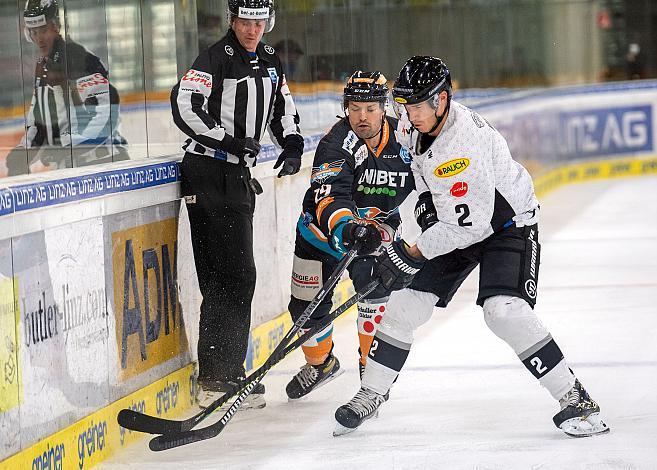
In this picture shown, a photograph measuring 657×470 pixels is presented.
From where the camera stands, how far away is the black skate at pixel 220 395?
4047mm

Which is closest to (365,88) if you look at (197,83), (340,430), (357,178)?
(357,178)

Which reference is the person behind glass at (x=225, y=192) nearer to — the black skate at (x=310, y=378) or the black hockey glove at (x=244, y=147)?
the black hockey glove at (x=244, y=147)

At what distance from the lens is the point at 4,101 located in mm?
3391

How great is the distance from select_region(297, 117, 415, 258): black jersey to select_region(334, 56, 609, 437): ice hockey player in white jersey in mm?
319

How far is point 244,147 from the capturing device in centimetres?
398

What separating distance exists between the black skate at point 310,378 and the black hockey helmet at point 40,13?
1.44m

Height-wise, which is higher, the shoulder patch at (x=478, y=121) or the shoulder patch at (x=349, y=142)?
the shoulder patch at (x=478, y=121)

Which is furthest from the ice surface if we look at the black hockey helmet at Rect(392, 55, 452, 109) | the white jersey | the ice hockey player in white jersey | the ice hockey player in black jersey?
the black hockey helmet at Rect(392, 55, 452, 109)

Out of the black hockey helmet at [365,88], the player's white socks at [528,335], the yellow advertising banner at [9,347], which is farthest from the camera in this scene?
the black hockey helmet at [365,88]

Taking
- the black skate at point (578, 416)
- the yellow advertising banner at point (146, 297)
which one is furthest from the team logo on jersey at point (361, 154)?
the black skate at point (578, 416)

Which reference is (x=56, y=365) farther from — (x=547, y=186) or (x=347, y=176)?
(x=547, y=186)

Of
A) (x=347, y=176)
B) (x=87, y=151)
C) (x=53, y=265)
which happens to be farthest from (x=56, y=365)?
(x=347, y=176)

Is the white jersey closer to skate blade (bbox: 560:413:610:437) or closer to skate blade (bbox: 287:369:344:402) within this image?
skate blade (bbox: 560:413:610:437)

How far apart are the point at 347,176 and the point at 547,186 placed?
7.17 meters
